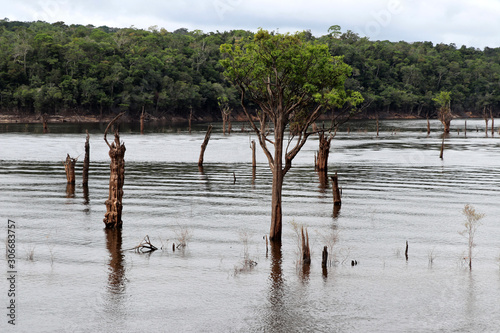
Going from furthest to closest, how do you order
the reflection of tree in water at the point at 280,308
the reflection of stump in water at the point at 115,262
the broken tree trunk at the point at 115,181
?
1. the broken tree trunk at the point at 115,181
2. the reflection of stump in water at the point at 115,262
3. the reflection of tree in water at the point at 280,308

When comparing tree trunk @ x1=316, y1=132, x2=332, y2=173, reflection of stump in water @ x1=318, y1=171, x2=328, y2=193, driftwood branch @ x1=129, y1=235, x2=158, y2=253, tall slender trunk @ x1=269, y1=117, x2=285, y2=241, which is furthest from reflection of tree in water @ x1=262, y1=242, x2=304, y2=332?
tree trunk @ x1=316, y1=132, x2=332, y2=173

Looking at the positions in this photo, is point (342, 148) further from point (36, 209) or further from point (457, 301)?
point (457, 301)

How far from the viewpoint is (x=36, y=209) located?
30.1m

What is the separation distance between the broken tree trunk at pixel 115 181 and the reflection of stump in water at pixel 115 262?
19.5 inches

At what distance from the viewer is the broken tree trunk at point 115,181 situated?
942 inches

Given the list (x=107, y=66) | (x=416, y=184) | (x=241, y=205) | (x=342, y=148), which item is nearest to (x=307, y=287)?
(x=241, y=205)

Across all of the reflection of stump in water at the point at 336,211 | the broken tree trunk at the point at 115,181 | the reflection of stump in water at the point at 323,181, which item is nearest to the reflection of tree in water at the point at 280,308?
the broken tree trunk at the point at 115,181

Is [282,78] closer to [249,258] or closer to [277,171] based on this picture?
[277,171]

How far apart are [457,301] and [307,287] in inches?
164

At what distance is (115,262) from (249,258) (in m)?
4.51

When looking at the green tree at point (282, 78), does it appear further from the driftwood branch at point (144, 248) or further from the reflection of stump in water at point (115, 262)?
the reflection of stump in water at point (115, 262)

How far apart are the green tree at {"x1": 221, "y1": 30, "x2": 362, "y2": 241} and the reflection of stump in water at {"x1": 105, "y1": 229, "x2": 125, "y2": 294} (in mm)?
5743

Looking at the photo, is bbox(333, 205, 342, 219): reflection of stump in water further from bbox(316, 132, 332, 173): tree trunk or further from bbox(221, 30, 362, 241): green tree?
bbox(316, 132, 332, 173): tree trunk

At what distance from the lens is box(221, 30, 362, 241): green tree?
21375 mm
